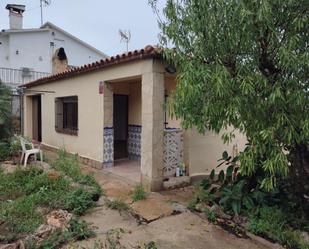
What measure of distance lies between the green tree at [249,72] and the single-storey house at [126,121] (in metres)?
1.67

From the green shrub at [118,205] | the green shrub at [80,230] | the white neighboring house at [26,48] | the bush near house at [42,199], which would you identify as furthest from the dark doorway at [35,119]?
the green shrub at [80,230]

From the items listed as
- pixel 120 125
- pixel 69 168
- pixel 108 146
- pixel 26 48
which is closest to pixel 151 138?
pixel 108 146

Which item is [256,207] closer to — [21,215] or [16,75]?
[21,215]

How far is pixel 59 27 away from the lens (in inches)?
868

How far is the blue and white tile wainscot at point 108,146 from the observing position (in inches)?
325

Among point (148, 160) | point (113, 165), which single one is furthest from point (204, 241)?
→ point (113, 165)

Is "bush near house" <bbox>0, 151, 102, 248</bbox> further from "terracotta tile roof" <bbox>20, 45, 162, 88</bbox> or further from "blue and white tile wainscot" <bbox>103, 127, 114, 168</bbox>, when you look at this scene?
"terracotta tile roof" <bbox>20, 45, 162, 88</bbox>

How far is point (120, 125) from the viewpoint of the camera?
390 inches

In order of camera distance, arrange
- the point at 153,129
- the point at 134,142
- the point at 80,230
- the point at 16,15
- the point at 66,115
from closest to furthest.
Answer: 1. the point at 80,230
2. the point at 153,129
3. the point at 134,142
4. the point at 66,115
5. the point at 16,15

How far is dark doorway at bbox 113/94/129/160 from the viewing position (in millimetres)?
9836

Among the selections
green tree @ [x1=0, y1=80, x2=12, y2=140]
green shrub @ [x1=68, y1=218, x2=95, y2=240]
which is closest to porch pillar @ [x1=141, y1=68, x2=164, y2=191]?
green shrub @ [x1=68, y1=218, x2=95, y2=240]

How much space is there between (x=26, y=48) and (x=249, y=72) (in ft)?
66.6

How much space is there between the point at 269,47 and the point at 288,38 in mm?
324

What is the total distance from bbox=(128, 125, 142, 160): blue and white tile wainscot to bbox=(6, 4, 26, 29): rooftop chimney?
51.6ft
